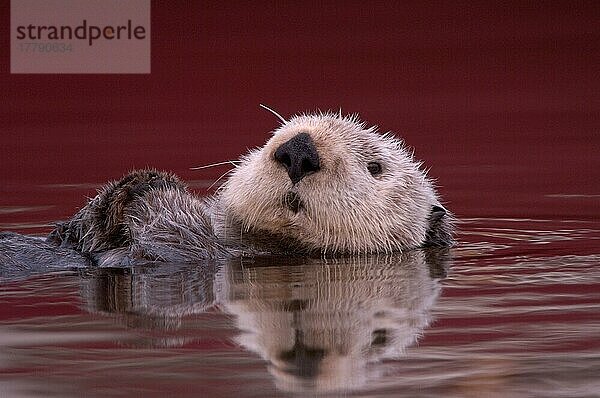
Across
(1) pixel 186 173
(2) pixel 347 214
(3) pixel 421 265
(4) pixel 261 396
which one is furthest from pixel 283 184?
(1) pixel 186 173

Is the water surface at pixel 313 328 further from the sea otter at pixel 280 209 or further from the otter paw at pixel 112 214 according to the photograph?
the otter paw at pixel 112 214

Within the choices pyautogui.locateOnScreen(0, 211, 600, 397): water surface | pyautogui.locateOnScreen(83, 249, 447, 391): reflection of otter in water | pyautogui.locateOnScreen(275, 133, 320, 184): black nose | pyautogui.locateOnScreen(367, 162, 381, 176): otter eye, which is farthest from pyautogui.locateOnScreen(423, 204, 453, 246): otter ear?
pyautogui.locateOnScreen(275, 133, 320, 184): black nose

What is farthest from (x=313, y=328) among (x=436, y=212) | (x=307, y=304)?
(x=436, y=212)

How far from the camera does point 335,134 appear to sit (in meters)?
6.35

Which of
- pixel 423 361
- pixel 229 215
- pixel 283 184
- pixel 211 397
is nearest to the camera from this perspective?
pixel 211 397

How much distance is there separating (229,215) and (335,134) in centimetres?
69

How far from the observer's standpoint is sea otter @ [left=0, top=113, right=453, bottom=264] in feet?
20.1

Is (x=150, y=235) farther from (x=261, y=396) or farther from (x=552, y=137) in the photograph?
(x=552, y=137)

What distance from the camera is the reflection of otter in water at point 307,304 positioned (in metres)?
4.03

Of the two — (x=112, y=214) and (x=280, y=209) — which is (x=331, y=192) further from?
(x=112, y=214)

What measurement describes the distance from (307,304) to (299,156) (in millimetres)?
993

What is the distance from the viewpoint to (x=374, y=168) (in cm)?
649

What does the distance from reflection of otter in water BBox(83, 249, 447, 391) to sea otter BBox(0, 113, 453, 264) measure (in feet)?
0.39

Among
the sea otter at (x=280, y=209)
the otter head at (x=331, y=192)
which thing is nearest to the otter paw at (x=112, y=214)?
the sea otter at (x=280, y=209)
